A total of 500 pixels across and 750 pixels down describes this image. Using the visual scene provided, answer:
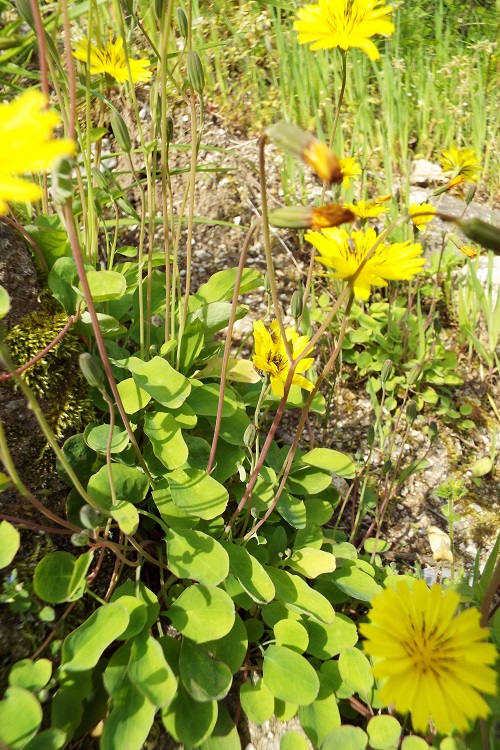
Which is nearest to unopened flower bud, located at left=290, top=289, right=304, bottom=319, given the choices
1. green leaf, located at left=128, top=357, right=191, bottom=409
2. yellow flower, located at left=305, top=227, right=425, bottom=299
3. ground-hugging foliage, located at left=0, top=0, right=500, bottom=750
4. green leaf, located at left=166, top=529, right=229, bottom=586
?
ground-hugging foliage, located at left=0, top=0, right=500, bottom=750

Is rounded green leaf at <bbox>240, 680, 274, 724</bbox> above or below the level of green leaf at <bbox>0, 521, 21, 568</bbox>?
below

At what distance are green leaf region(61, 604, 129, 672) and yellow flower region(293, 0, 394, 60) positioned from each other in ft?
3.87

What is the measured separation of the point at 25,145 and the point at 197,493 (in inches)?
30.2

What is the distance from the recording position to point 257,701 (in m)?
1.04

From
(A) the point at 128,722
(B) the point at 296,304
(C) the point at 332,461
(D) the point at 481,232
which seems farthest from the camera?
(C) the point at 332,461

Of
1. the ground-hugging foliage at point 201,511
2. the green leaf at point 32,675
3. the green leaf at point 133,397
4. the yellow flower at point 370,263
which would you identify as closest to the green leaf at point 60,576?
the ground-hugging foliage at point 201,511

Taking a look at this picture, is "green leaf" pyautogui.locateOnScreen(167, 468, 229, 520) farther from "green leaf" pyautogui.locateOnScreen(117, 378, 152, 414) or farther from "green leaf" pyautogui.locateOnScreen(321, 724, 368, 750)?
"green leaf" pyautogui.locateOnScreen(321, 724, 368, 750)

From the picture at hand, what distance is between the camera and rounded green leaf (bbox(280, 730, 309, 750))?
97cm

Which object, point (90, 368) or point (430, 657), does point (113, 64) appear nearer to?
point (90, 368)

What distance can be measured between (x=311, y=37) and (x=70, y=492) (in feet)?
3.63

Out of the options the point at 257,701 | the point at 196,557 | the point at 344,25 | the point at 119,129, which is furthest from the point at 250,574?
the point at 344,25

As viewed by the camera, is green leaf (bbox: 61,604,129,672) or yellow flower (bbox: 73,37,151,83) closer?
green leaf (bbox: 61,604,129,672)

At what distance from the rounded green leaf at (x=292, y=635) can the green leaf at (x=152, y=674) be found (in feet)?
0.85

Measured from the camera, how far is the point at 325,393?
1872 millimetres
